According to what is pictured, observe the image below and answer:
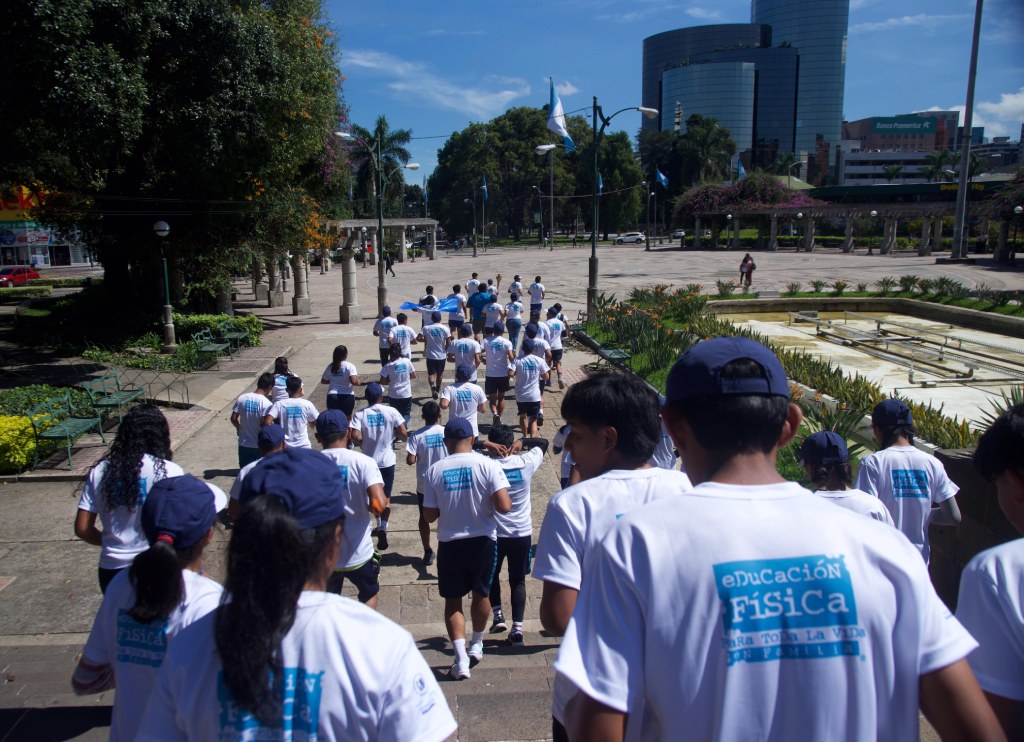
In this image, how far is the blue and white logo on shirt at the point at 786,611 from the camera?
1653 mm

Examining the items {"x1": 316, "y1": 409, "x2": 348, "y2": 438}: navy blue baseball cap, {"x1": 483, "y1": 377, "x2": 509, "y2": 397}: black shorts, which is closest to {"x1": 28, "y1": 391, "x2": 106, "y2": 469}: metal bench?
{"x1": 483, "y1": 377, "x2": 509, "y2": 397}: black shorts

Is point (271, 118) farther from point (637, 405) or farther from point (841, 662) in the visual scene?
point (841, 662)

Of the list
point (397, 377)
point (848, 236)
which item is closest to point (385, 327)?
A: point (397, 377)

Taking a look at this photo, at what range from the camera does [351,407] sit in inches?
369

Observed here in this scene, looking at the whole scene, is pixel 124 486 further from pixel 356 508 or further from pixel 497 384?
pixel 497 384

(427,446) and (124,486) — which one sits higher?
(124,486)

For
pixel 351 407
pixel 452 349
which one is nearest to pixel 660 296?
pixel 452 349

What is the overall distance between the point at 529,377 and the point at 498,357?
1.27 m

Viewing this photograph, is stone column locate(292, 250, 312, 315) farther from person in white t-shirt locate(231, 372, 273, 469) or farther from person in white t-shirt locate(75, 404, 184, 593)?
person in white t-shirt locate(75, 404, 184, 593)

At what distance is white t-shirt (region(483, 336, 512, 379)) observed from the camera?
38.9 feet

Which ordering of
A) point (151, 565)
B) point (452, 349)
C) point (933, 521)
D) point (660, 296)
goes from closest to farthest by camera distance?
point (151, 565)
point (933, 521)
point (452, 349)
point (660, 296)

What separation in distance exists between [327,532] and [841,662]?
1344 mm

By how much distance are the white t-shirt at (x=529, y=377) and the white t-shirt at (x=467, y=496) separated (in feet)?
17.7

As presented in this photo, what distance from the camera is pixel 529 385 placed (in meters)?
10.8
